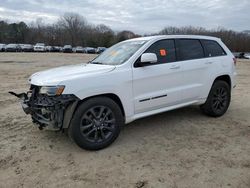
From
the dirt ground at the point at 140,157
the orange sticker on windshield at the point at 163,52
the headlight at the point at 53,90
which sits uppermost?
the orange sticker on windshield at the point at 163,52

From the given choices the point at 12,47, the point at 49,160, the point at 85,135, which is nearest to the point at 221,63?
the point at 85,135

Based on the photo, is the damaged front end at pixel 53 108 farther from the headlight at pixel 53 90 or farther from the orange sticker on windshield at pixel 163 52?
the orange sticker on windshield at pixel 163 52

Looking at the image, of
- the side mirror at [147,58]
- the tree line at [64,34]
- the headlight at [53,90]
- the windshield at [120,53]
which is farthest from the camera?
the tree line at [64,34]

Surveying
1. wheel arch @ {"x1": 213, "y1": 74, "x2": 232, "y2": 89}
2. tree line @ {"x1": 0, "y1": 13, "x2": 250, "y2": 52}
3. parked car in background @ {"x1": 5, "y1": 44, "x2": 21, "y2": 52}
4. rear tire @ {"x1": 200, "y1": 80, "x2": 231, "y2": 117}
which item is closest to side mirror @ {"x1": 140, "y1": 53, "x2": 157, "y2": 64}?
rear tire @ {"x1": 200, "y1": 80, "x2": 231, "y2": 117}

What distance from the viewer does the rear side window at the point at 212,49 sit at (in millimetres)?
5340

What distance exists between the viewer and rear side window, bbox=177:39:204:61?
488 centimetres

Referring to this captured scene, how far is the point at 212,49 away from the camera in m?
5.44

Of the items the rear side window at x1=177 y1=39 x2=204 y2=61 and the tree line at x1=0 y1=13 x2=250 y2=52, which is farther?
the tree line at x1=0 y1=13 x2=250 y2=52

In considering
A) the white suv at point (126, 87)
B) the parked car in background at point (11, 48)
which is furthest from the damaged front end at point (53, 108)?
the parked car in background at point (11, 48)

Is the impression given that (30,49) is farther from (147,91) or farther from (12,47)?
(147,91)

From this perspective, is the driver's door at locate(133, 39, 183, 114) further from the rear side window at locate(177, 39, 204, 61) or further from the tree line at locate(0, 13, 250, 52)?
the tree line at locate(0, 13, 250, 52)

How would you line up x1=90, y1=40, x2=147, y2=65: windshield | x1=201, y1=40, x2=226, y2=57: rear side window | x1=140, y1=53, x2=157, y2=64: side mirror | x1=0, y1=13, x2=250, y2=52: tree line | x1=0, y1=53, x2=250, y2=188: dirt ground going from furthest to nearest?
1. x1=0, y1=13, x2=250, y2=52: tree line
2. x1=201, y1=40, x2=226, y2=57: rear side window
3. x1=90, y1=40, x2=147, y2=65: windshield
4. x1=140, y1=53, x2=157, y2=64: side mirror
5. x1=0, y1=53, x2=250, y2=188: dirt ground

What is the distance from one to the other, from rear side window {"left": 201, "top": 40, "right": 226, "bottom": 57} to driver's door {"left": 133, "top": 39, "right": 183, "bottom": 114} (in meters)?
0.97

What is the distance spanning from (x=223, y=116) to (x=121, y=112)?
2776 millimetres
